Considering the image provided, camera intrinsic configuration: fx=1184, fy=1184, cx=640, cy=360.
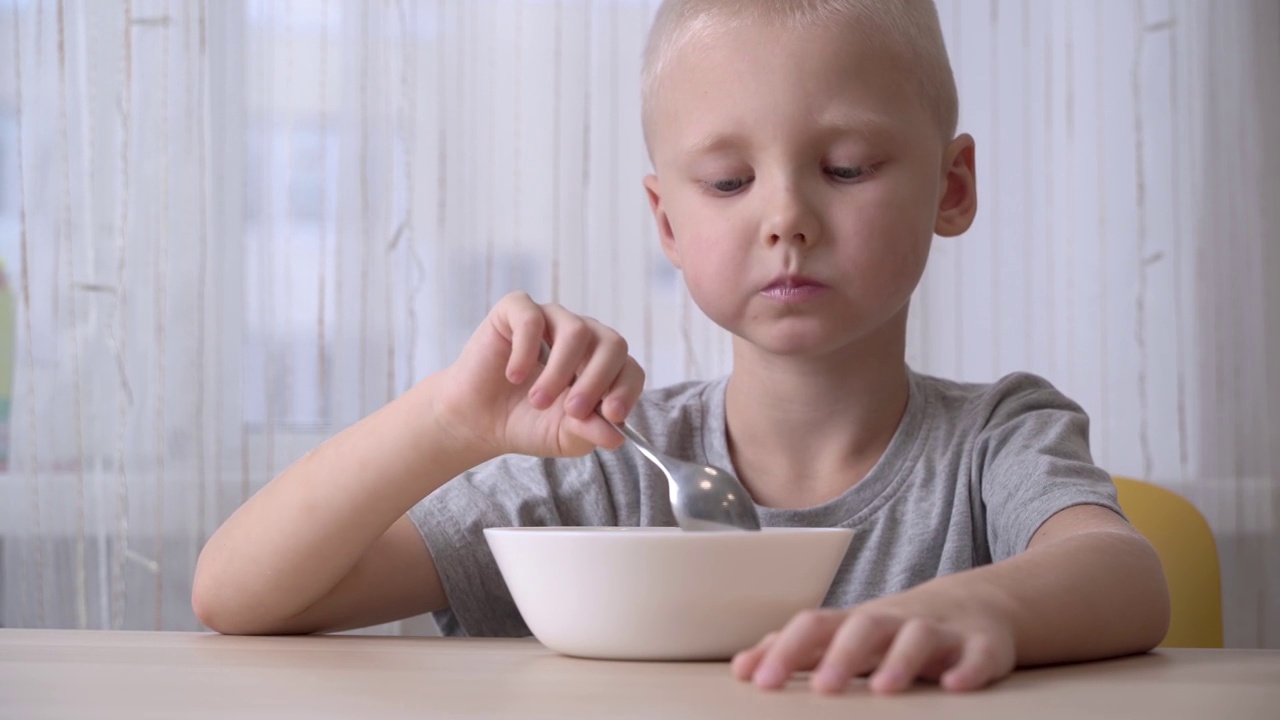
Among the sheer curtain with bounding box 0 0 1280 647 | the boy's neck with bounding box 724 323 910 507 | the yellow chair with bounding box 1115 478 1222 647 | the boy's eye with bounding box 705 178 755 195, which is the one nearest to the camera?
the boy's eye with bounding box 705 178 755 195

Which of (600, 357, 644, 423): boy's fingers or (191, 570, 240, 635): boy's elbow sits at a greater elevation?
(600, 357, 644, 423): boy's fingers

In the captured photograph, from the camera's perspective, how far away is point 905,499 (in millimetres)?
980

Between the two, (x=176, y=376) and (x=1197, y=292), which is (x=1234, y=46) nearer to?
(x=1197, y=292)

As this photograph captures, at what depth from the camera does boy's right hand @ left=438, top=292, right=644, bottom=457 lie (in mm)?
722

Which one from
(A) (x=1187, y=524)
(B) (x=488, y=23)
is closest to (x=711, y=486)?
(A) (x=1187, y=524)

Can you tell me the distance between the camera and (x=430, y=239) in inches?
Result: 78.9

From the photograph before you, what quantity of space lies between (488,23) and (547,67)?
13 cm

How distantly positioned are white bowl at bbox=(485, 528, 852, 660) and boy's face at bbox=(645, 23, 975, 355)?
1.06 feet

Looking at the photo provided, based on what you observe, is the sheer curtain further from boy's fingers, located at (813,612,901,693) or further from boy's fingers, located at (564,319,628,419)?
boy's fingers, located at (813,612,901,693)

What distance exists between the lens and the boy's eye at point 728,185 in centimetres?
91

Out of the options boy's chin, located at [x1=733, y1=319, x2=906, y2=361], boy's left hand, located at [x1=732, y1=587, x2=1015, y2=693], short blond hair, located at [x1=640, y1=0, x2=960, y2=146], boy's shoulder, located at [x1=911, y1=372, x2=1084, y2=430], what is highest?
short blond hair, located at [x1=640, y1=0, x2=960, y2=146]

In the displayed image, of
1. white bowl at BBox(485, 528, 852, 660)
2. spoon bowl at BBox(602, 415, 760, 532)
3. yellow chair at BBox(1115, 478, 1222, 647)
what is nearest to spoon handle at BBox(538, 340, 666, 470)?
spoon bowl at BBox(602, 415, 760, 532)

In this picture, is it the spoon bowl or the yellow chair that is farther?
the yellow chair

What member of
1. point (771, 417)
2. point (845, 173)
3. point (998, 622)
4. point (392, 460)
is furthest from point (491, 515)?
point (998, 622)
